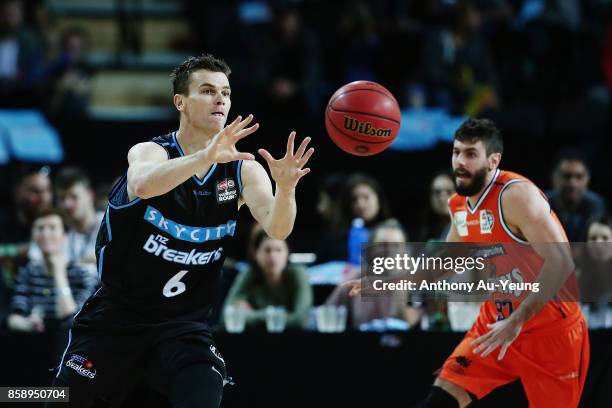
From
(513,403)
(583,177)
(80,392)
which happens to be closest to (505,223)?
(513,403)

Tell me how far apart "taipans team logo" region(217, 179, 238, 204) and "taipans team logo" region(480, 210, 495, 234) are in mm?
1560

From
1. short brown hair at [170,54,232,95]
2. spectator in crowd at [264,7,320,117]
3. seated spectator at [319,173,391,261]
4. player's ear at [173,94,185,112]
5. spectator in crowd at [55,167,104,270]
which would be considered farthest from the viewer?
spectator in crowd at [264,7,320,117]

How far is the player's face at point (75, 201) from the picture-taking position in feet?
30.3

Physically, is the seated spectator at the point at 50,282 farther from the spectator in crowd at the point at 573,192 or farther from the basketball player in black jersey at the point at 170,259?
the spectator in crowd at the point at 573,192

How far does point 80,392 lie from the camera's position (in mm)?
5504

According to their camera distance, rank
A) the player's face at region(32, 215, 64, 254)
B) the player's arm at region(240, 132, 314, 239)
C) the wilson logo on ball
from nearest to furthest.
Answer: the player's arm at region(240, 132, 314, 239) → the wilson logo on ball → the player's face at region(32, 215, 64, 254)

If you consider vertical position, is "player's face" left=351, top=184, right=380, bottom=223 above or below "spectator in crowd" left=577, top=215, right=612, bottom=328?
above

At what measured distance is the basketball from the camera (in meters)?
6.25

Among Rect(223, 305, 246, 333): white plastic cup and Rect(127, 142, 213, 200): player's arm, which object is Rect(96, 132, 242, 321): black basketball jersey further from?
Rect(223, 305, 246, 333): white plastic cup

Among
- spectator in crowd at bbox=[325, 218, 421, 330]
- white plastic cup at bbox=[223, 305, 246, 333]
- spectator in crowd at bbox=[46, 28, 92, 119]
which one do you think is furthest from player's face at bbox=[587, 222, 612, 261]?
spectator in crowd at bbox=[46, 28, 92, 119]

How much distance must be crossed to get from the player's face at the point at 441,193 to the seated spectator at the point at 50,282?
10.2ft

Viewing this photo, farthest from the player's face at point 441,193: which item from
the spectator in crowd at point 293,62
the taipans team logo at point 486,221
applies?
the taipans team logo at point 486,221

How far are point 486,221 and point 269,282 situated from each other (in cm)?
253

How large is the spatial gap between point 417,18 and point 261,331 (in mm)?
6999
